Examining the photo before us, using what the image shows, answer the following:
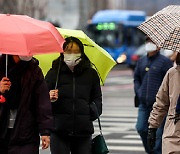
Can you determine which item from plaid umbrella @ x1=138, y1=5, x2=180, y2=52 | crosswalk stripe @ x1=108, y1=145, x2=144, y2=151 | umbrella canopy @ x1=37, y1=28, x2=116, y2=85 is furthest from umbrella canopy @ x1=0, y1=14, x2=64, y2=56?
crosswalk stripe @ x1=108, y1=145, x2=144, y2=151

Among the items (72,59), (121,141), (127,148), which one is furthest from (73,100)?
(121,141)

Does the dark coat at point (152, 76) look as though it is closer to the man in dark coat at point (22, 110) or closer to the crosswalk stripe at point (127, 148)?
the crosswalk stripe at point (127, 148)

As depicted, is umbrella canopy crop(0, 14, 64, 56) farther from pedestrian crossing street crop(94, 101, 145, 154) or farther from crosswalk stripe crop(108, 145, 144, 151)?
crosswalk stripe crop(108, 145, 144, 151)

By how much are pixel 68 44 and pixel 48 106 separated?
114cm

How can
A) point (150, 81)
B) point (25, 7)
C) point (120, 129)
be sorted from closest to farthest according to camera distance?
point (150, 81)
point (120, 129)
point (25, 7)

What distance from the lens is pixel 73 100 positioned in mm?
7141

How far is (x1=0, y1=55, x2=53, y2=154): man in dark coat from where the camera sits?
Answer: 20.3ft

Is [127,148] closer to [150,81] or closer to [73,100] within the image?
[150,81]

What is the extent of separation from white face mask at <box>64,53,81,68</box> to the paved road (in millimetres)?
4426

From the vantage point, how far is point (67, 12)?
54125mm

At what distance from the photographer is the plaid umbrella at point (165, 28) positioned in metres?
6.12

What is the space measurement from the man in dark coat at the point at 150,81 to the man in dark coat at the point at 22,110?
3528 millimetres

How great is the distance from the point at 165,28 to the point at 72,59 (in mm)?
1236

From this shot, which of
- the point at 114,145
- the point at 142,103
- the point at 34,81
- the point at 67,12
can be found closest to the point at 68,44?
the point at 34,81
